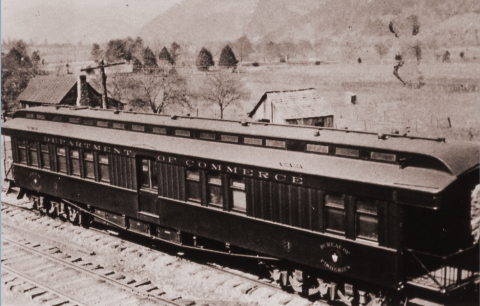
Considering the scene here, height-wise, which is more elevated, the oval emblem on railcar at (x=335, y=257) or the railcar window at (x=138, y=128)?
the railcar window at (x=138, y=128)

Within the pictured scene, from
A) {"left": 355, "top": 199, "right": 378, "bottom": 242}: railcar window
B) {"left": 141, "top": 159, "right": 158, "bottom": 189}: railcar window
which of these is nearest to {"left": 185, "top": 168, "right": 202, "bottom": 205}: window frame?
{"left": 141, "top": 159, "right": 158, "bottom": 189}: railcar window

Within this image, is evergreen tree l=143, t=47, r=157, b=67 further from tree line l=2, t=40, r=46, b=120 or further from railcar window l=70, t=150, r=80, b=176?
railcar window l=70, t=150, r=80, b=176

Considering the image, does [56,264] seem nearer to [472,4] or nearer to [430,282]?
[430,282]

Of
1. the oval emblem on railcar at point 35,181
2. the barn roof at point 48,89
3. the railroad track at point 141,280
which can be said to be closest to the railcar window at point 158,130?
the railroad track at point 141,280

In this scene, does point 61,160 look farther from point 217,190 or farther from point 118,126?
point 217,190

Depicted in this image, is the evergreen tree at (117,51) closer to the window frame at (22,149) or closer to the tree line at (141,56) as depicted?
the tree line at (141,56)

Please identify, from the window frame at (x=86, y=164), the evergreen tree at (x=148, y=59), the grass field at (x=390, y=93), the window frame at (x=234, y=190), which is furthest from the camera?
the evergreen tree at (x=148, y=59)

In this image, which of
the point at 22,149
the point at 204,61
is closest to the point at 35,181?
the point at 22,149

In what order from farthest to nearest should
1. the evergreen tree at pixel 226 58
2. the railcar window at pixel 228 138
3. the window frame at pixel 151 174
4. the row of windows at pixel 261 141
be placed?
the evergreen tree at pixel 226 58
the window frame at pixel 151 174
the railcar window at pixel 228 138
the row of windows at pixel 261 141

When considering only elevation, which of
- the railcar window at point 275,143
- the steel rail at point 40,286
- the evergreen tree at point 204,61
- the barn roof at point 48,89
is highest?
the evergreen tree at point 204,61
